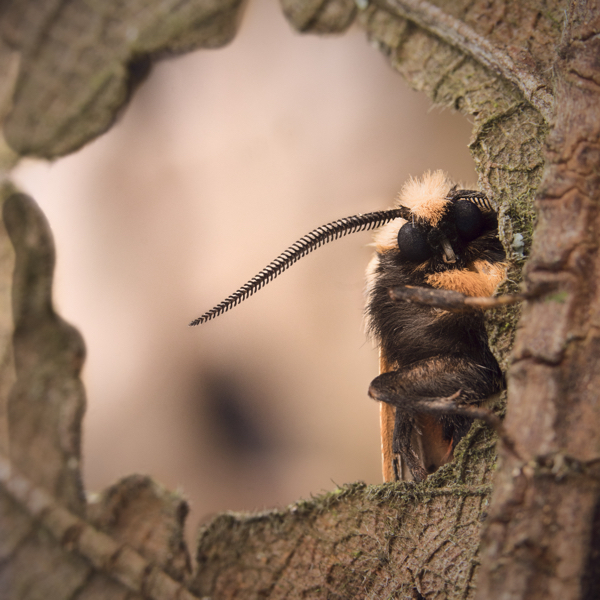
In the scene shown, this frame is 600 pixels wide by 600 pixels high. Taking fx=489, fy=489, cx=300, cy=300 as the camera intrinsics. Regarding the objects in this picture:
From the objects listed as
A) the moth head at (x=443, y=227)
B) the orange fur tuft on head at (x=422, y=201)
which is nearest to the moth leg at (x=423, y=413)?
the moth head at (x=443, y=227)

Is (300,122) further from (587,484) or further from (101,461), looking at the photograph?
(587,484)

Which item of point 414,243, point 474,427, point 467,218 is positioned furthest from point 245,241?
point 474,427

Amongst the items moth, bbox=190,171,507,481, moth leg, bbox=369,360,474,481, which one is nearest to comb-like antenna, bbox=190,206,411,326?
moth, bbox=190,171,507,481

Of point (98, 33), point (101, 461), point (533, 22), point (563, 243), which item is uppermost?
point (533, 22)

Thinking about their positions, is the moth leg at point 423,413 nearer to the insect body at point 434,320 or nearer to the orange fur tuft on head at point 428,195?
the insect body at point 434,320

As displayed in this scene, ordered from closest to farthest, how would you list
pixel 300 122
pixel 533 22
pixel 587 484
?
pixel 587 484, pixel 533 22, pixel 300 122

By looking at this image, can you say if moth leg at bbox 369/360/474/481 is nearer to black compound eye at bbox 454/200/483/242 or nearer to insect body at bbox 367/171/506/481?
insect body at bbox 367/171/506/481

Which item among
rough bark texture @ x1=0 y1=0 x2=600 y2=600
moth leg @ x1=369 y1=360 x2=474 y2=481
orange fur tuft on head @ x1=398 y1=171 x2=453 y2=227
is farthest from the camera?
orange fur tuft on head @ x1=398 y1=171 x2=453 y2=227

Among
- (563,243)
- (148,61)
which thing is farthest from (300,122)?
(563,243)
